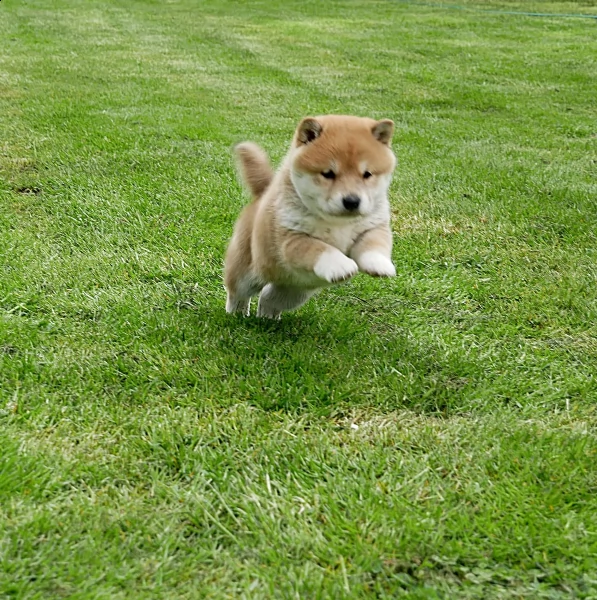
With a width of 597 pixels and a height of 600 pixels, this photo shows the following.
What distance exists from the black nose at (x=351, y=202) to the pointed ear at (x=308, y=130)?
0.38 m

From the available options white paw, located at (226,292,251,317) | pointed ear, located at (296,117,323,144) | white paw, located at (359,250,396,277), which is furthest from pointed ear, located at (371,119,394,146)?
white paw, located at (226,292,251,317)

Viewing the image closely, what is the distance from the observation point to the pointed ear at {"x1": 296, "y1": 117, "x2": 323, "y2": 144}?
2.79 metres

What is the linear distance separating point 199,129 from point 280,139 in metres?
0.88

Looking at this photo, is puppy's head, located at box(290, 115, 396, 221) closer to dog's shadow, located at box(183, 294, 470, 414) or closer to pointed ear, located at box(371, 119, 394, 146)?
pointed ear, located at box(371, 119, 394, 146)

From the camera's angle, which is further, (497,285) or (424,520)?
(497,285)

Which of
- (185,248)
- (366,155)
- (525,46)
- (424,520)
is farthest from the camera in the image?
(525,46)

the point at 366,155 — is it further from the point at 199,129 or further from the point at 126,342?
the point at 199,129

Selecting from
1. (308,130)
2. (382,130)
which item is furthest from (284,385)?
(382,130)

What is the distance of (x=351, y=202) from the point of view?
2.63 meters

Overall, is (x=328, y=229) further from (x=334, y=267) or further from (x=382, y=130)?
(x=382, y=130)

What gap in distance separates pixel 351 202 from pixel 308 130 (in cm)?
44

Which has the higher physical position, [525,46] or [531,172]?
[525,46]

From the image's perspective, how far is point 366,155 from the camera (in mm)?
2738

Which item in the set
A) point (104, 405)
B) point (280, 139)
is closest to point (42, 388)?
point (104, 405)
